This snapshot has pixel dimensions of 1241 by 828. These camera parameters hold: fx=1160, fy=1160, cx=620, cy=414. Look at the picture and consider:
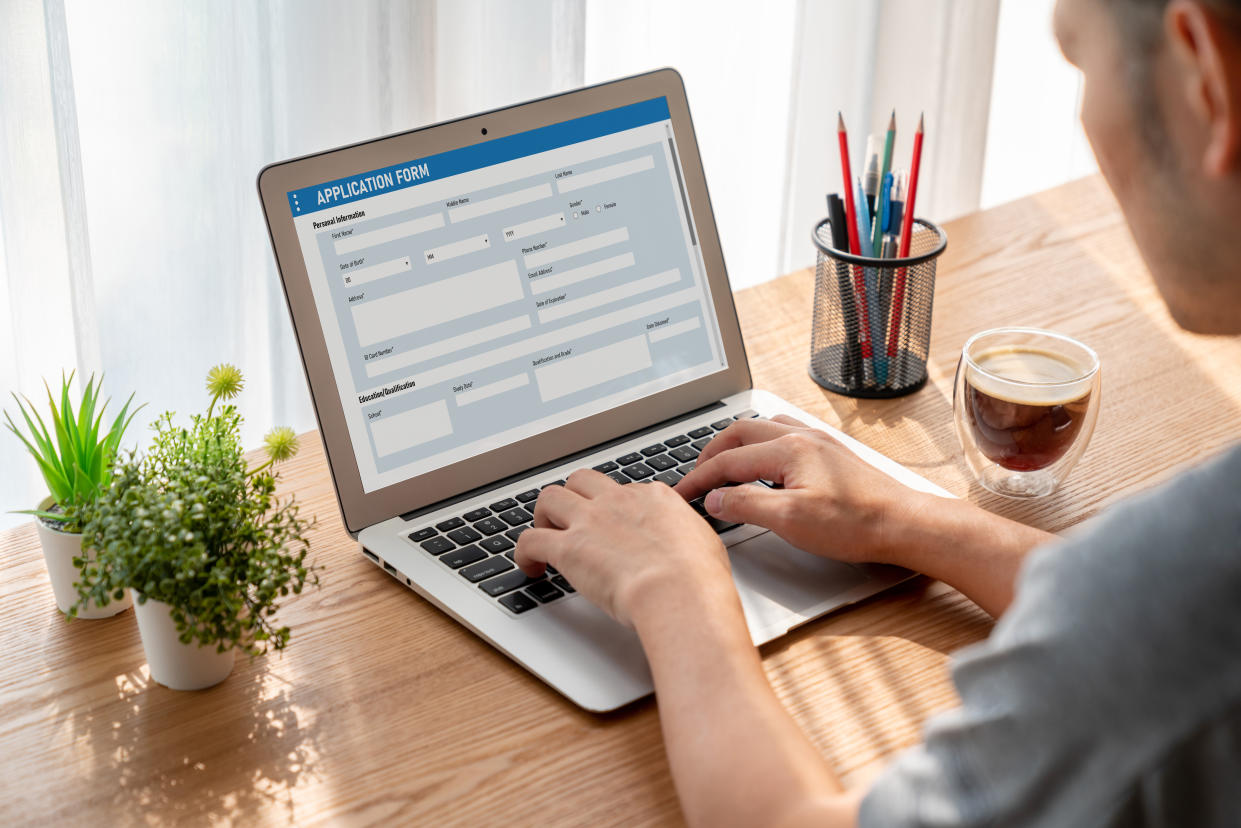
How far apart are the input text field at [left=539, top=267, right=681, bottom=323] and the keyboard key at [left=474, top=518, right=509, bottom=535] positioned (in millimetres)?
179

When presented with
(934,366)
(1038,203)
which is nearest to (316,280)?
(934,366)

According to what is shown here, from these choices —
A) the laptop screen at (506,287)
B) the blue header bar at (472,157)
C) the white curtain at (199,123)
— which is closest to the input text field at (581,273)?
the laptop screen at (506,287)

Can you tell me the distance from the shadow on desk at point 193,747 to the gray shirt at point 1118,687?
1.26 feet

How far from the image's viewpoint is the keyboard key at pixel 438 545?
2.90 ft

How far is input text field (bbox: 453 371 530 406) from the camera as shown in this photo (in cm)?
95

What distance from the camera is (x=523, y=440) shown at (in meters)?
0.97

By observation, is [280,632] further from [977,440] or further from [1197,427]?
[1197,427]

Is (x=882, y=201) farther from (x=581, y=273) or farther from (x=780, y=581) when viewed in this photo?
(x=780, y=581)

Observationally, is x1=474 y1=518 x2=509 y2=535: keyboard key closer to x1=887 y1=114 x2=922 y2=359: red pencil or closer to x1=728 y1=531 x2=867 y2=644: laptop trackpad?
x1=728 y1=531 x2=867 y2=644: laptop trackpad

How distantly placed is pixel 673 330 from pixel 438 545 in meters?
0.30

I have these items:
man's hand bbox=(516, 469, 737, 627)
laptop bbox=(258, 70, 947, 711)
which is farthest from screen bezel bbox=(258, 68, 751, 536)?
man's hand bbox=(516, 469, 737, 627)

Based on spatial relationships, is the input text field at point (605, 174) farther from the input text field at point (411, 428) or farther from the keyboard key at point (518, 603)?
the keyboard key at point (518, 603)

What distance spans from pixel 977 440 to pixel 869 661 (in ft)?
0.92

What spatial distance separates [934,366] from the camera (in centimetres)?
120
